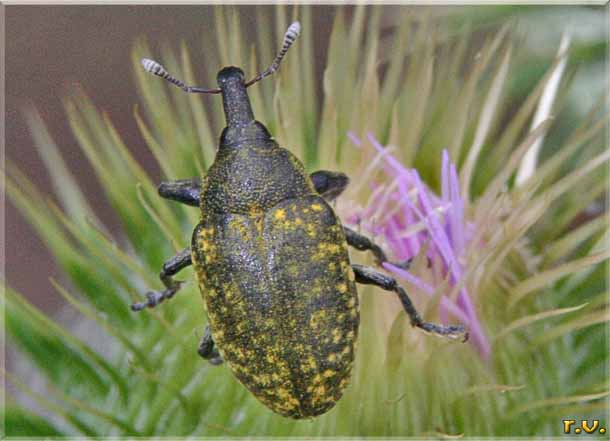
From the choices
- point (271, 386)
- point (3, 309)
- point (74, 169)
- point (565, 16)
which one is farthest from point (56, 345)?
point (74, 169)

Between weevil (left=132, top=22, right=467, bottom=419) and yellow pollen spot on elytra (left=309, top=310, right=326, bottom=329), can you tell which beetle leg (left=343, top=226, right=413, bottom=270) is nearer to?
weevil (left=132, top=22, right=467, bottom=419)

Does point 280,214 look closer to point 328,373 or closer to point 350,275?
point 350,275

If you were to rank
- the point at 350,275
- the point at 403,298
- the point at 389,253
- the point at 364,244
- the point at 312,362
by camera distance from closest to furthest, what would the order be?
the point at 312,362 → the point at 350,275 → the point at 403,298 → the point at 364,244 → the point at 389,253

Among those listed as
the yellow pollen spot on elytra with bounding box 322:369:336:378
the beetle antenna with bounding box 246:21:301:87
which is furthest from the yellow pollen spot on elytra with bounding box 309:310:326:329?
the beetle antenna with bounding box 246:21:301:87

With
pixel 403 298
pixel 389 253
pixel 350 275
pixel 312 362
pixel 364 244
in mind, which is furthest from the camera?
pixel 389 253

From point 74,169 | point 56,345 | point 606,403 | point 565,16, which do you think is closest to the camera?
point 606,403

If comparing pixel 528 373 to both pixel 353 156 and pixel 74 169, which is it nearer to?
pixel 353 156

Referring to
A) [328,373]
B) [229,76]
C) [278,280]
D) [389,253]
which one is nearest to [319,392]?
[328,373]
